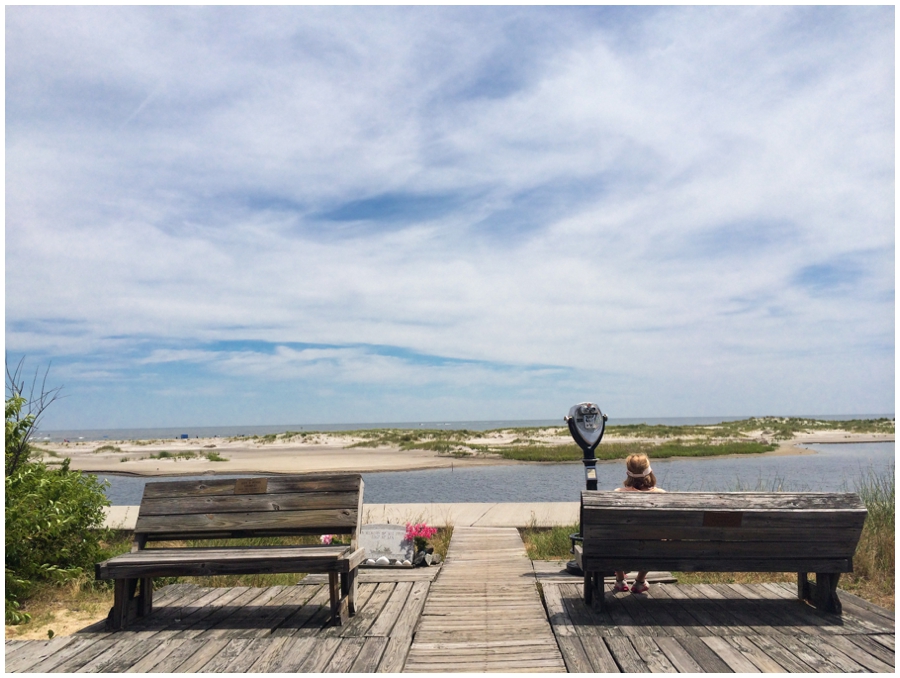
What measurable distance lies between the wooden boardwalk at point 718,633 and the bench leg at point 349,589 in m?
1.58

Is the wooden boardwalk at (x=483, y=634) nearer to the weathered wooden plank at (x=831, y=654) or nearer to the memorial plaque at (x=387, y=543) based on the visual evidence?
the weathered wooden plank at (x=831, y=654)

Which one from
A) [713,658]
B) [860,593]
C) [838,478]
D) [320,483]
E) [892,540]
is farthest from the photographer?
[838,478]

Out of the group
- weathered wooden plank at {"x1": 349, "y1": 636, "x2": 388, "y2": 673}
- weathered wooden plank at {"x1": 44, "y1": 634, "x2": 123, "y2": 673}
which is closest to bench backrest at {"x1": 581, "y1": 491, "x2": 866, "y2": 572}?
weathered wooden plank at {"x1": 349, "y1": 636, "x2": 388, "y2": 673}

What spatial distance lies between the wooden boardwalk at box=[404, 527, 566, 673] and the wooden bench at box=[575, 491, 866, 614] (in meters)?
0.76

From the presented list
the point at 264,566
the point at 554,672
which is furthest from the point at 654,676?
the point at 264,566

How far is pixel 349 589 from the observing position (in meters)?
4.98

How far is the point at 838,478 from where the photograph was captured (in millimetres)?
20000

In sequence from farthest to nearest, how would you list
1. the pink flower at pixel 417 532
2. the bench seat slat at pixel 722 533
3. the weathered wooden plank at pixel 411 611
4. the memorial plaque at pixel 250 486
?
the pink flower at pixel 417 532
the memorial plaque at pixel 250 486
the bench seat slat at pixel 722 533
the weathered wooden plank at pixel 411 611

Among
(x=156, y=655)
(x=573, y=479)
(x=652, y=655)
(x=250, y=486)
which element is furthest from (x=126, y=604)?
(x=573, y=479)

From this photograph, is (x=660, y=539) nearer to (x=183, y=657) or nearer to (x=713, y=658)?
(x=713, y=658)

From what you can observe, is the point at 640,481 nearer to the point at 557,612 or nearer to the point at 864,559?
the point at 557,612

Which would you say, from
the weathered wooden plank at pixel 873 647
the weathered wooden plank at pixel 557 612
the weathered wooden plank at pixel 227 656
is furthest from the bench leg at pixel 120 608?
the weathered wooden plank at pixel 873 647

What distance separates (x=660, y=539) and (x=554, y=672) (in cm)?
149

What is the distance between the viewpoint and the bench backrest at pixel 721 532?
15.6 feet
